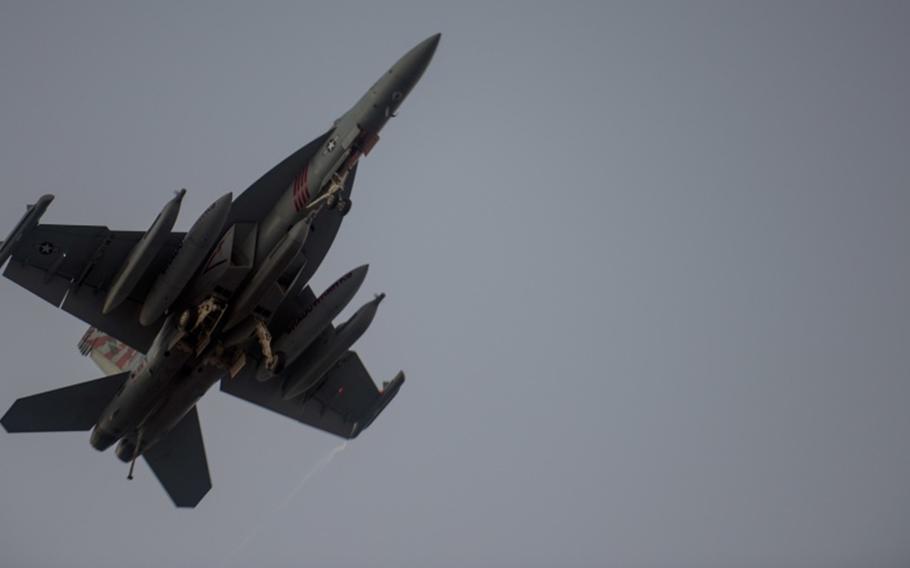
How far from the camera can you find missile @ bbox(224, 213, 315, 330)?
19.7 m

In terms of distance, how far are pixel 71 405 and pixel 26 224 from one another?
5.00 meters

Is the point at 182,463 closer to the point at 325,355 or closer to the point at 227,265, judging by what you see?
the point at 325,355

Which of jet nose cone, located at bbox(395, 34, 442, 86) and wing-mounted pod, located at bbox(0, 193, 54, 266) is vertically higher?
jet nose cone, located at bbox(395, 34, 442, 86)

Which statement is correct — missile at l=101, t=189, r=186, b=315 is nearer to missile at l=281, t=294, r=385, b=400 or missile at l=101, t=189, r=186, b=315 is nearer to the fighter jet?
the fighter jet

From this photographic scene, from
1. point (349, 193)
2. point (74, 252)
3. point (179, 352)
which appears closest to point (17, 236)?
point (74, 252)

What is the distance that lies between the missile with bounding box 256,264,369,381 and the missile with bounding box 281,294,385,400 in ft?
2.73

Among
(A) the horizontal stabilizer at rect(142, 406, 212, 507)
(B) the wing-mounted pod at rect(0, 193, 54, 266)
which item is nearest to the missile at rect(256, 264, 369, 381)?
(A) the horizontal stabilizer at rect(142, 406, 212, 507)

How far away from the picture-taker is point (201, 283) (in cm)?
2062

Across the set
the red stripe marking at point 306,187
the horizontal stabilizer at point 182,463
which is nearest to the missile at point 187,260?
the red stripe marking at point 306,187

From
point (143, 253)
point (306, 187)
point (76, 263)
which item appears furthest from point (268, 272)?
point (76, 263)

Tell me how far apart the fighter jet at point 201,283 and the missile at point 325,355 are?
0.04m

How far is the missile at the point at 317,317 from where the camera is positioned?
20.8 m

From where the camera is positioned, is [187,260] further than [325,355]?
No

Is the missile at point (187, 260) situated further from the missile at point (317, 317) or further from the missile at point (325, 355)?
the missile at point (325, 355)
